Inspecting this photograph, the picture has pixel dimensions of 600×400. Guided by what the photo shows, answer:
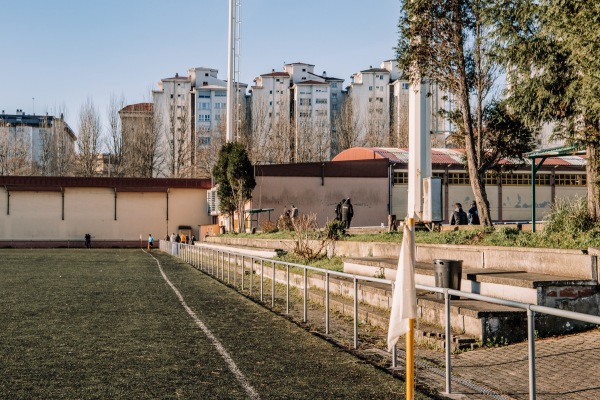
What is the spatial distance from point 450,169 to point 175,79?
2943 inches

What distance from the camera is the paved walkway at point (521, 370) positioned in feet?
22.0

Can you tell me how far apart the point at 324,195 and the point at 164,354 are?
3904 centimetres

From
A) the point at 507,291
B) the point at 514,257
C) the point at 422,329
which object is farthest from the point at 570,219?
the point at 422,329

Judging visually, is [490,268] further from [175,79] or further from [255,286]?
[175,79]

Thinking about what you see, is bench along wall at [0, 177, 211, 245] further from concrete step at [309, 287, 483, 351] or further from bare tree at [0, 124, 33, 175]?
concrete step at [309, 287, 483, 351]

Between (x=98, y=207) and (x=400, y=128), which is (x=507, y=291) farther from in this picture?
(x=400, y=128)

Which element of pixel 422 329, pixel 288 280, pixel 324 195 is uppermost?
pixel 324 195

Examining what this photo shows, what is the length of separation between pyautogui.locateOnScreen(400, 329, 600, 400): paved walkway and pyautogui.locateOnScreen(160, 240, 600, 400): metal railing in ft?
1.19

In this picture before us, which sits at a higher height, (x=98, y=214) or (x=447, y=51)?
(x=447, y=51)

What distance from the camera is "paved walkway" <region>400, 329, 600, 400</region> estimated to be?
265 inches

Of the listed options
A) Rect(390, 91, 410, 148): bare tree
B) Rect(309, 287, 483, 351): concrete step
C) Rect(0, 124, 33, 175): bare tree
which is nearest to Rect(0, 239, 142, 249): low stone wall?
Rect(390, 91, 410, 148): bare tree

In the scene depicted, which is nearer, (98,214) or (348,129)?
(98,214)

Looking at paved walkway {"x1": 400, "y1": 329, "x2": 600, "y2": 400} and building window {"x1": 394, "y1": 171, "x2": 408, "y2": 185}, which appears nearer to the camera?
paved walkway {"x1": 400, "y1": 329, "x2": 600, "y2": 400}

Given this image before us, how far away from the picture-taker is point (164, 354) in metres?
8.80
